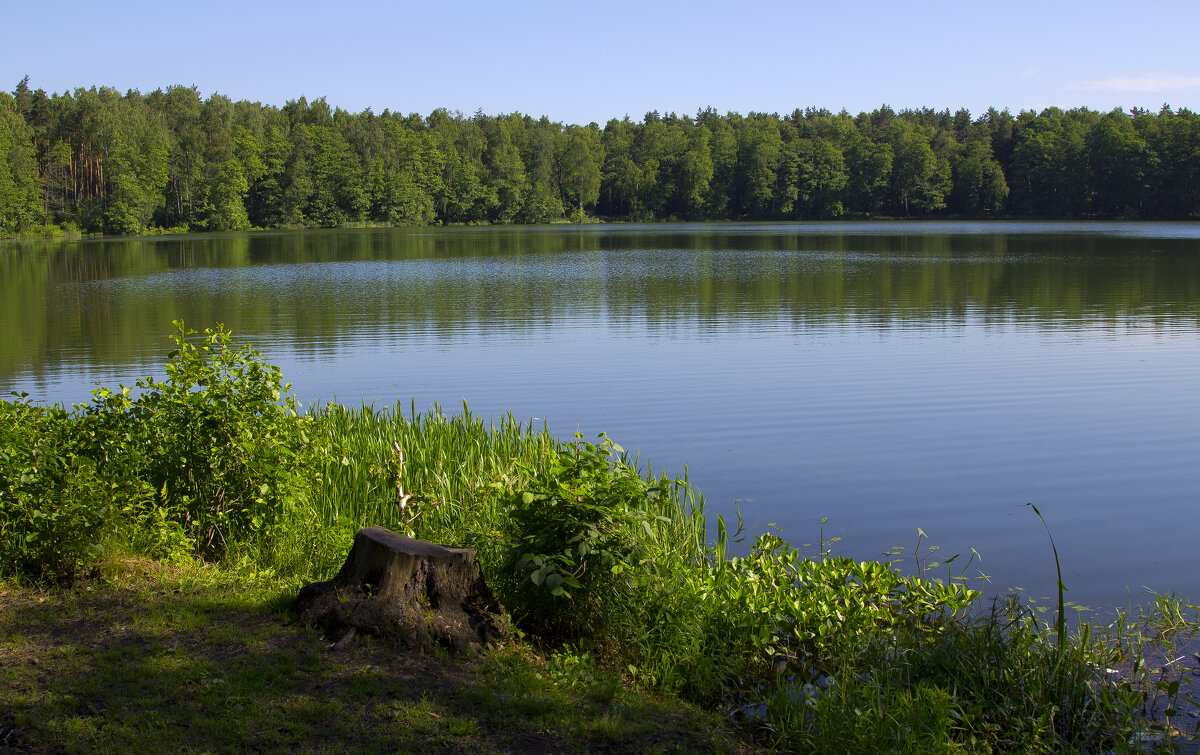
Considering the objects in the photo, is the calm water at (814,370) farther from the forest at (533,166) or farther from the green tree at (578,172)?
the green tree at (578,172)

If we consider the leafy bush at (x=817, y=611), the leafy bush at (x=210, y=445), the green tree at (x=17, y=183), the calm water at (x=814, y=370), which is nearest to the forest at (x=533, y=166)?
the green tree at (x=17, y=183)

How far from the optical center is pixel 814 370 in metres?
15.8

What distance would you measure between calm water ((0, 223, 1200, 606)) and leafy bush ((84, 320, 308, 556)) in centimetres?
426

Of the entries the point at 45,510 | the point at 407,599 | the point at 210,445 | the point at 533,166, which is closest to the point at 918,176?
the point at 533,166

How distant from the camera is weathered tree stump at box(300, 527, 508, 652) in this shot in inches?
184

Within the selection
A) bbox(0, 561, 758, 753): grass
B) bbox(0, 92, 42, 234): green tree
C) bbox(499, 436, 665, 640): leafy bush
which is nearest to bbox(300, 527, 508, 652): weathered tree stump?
bbox(0, 561, 758, 753): grass

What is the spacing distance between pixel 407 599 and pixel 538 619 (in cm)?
82

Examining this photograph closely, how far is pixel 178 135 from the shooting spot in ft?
328

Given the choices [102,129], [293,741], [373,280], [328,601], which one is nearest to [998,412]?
[328,601]

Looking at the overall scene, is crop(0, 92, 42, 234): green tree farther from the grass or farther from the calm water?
the grass

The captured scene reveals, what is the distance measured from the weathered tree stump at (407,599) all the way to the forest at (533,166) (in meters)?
85.4

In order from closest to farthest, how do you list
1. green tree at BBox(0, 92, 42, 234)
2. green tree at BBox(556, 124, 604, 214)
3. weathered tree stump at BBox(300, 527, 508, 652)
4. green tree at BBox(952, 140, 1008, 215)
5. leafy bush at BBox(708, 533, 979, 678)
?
weathered tree stump at BBox(300, 527, 508, 652)
leafy bush at BBox(708, 533, 979, 678)
green tree at BBox(0, 92, 42, 234)
green tree at BBox(952, 140, 1008, 215)
green tree at BBox(556, 124, 604, 214)

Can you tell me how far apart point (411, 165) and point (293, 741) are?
11593cm

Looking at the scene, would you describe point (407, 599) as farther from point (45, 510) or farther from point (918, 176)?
point (918, 176)
